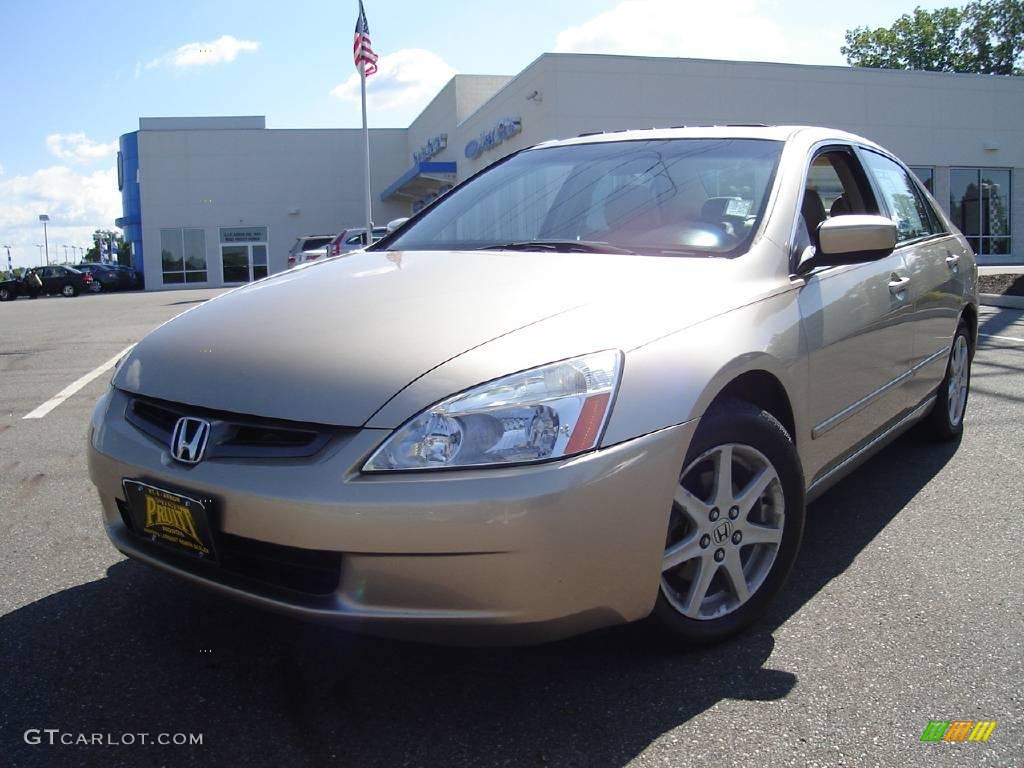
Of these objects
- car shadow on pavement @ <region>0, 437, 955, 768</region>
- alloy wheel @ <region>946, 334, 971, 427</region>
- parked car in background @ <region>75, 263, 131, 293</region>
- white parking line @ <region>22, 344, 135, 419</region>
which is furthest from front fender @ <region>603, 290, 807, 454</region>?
parked car in background @ <region>75, 263, 131, 293</region>

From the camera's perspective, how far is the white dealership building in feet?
79.5

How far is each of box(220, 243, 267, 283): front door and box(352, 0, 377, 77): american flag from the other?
62.3 feet

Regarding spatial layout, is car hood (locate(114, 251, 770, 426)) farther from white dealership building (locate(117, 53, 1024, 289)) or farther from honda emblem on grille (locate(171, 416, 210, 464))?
white dealership building (locate(117, 53, 1024, 289))

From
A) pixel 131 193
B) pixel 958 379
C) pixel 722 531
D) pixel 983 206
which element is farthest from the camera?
pixel 131 193

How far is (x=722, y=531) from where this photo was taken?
251 centimetres

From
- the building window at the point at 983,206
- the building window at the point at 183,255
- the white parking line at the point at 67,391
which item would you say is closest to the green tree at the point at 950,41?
the building window at the point at 983,206

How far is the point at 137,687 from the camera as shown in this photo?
2.37 meters

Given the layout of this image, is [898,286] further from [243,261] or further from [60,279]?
[243,261]

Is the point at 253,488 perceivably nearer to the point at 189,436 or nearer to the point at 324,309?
the point at 189,436

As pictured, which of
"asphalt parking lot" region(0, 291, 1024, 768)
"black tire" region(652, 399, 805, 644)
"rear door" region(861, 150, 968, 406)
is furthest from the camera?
"rear door" region(861, 150, 968, 406)

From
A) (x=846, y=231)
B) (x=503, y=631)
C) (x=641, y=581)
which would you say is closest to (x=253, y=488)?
(x=503, y=631)

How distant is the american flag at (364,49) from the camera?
23.0m

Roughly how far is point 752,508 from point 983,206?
30167 millimetres

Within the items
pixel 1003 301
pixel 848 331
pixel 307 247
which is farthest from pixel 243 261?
pixel 848 331
